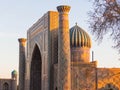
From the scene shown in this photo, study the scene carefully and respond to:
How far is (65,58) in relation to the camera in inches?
814

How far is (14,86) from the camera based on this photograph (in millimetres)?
49844

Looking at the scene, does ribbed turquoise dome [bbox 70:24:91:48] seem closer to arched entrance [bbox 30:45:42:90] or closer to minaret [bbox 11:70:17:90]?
arched entrance [bbox 30:45:42:90]

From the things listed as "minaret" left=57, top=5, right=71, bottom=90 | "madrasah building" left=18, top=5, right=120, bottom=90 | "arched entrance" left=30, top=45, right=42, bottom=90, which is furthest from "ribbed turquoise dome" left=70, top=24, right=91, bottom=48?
"arched entrance" left=30, top=45, right=42, bottom=90

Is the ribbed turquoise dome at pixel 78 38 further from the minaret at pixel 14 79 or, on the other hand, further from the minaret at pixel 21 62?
the minaret at pixel 14 79

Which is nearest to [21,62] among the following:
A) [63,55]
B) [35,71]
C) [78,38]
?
[35,71]

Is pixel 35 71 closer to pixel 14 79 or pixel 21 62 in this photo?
pixel 21 62

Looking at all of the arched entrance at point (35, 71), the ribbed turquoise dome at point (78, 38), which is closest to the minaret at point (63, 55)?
the ribbed turquoise dome at point (78, 38)

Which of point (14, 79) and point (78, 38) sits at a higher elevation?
point (78, 38)

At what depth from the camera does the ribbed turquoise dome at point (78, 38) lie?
85.1ft

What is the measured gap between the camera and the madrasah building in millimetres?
20781

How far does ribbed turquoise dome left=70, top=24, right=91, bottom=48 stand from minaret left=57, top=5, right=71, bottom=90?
5.07 meters

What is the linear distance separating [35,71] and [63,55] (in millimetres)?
10959

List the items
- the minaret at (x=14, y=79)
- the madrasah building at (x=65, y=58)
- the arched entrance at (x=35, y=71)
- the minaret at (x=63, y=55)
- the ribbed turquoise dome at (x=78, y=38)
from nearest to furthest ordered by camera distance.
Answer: the minaret at (x=63, y=55), the madrasah building at (x=65, y=58), the ribbed turquoise dome at (x=78, y=38), the arched entrance at (x=35, y=71), the minaret at (x=14, y=79)

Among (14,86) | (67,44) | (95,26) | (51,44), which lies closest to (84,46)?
(51,44)
